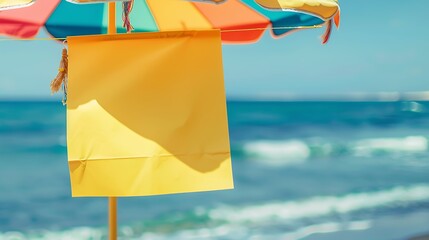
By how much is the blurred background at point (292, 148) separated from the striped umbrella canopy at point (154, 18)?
1162 mm

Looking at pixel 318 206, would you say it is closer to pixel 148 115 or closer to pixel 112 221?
pixel 112 221

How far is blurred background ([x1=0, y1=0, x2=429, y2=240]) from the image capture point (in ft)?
20.4

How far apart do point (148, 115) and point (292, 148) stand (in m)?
12.6

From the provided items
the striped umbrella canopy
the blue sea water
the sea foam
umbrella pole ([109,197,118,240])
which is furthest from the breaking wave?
umbrella pole ([109,197,118,240])

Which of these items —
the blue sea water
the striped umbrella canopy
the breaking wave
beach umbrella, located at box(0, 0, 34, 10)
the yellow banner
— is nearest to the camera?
beach umbrella, located at box(0, 0, 34, 10)

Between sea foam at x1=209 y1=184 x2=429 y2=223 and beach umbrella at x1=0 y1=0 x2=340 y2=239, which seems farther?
sea foam at x1=209 y1=184 x2=429 y2=223

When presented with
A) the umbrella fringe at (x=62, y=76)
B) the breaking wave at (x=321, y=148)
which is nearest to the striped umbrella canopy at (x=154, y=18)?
the umbrella fringe at (x=62, y=76)

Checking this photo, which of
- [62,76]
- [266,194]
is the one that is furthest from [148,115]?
[266,194]

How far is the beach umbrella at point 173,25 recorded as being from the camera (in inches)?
71.5

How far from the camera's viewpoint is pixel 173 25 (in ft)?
9.87

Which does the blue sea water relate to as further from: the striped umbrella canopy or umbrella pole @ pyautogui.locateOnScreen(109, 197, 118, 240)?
umbrella pole @ pyautogui.locateOnScreen(109, 197, 118, 240)

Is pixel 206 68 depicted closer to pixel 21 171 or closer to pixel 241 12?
pixel 241 12

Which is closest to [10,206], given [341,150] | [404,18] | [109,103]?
[109,103]

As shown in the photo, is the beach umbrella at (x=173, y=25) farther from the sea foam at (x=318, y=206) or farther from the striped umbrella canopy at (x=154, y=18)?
the sea foam at (x=318, y=206)
